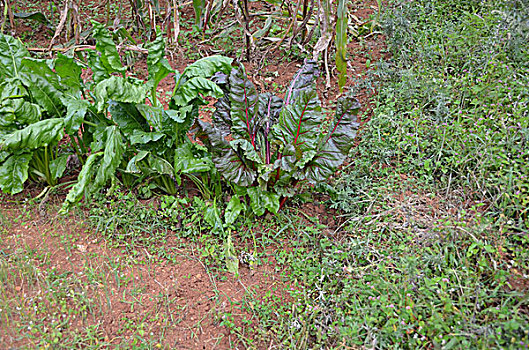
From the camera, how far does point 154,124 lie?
3361 millimetres

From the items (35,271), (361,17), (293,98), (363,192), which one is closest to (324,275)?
(363,192)

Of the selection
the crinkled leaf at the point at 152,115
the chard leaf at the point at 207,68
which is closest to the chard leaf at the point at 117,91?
the crinkled leaf at the point at 152,115

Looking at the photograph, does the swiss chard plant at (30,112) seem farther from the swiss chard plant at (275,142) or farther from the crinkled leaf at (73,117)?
the swiss chard plant at (275,142)

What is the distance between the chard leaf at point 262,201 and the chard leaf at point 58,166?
149 cm

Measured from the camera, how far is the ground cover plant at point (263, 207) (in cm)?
282

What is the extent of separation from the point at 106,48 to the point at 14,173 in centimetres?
117

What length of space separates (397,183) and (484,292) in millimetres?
1153

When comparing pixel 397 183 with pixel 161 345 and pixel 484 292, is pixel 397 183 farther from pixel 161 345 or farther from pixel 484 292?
pixel 161 345

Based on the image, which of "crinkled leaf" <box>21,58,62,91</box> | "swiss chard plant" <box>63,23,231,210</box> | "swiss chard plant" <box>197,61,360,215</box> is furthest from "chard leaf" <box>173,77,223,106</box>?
"crinkled leaf" <box>21,58,62,91</box>

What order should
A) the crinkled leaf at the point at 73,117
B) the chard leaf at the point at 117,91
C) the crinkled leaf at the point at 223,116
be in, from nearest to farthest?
the chard leaf at the point at 117,91, the crinkled leaf at the point at 73,117, the crinkled leaf at the point at 223,116

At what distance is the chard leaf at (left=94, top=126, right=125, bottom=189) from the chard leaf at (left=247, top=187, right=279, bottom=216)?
3.18 feet

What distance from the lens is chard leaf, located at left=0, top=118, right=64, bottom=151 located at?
3.27 m

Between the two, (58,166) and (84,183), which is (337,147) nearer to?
(84,183)

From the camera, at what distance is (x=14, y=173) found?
3.51 meters
